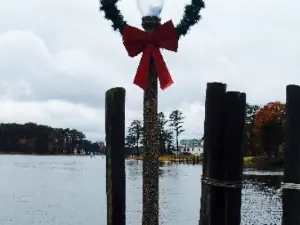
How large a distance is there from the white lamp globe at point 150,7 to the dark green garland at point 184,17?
1.31 ft

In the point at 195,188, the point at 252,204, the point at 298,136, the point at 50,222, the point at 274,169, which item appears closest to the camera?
the point at 298,136

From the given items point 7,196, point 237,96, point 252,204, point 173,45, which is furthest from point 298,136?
point 7,196

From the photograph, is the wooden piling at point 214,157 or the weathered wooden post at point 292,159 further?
the wooden piling at point 214,157

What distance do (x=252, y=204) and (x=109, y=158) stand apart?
3867cm

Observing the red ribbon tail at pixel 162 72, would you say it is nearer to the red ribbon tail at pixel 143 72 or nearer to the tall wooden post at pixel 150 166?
the red ribbon tail at pixel 143 72

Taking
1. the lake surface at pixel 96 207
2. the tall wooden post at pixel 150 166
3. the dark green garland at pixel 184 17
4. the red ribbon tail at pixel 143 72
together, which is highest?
the dark green garland at pixel 184 17

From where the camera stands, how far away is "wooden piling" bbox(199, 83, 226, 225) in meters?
6.12

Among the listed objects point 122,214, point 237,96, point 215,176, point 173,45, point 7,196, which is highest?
point 173,45

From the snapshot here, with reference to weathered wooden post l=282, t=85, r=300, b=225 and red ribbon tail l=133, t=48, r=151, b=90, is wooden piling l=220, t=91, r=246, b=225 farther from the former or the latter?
red ribbon tail l=133, t=48, r=151, b=90

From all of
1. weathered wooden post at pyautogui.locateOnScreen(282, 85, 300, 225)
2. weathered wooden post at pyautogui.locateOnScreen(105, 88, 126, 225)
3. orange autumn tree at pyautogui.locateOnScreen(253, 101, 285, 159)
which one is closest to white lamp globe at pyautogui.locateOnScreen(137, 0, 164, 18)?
weathered wooden post at pyautogui.locateOnScreen(105, 88, 126, 225)

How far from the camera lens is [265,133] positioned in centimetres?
10750

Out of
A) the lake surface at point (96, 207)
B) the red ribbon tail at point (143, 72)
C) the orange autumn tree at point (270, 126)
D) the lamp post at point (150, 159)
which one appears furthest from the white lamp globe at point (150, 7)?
the orange autumn tree at point (270, 126)

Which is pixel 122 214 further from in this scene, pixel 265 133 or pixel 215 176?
pixel 265 133

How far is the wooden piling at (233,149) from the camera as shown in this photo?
19.9 ft
